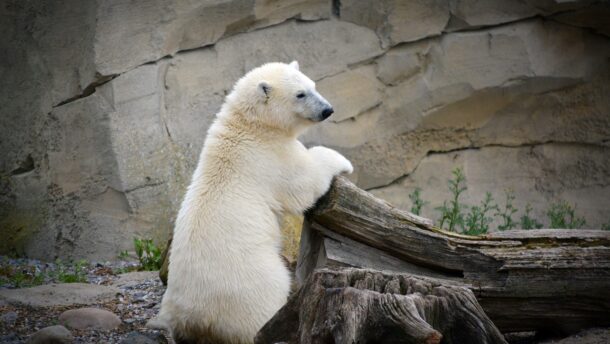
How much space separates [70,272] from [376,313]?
414 cm

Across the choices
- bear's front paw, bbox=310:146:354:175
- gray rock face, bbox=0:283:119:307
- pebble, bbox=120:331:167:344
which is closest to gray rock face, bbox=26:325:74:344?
pebble, bbox=120:331:167:344

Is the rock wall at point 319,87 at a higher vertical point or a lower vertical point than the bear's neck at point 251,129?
higher

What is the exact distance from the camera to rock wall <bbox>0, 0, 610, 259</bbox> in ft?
22.7

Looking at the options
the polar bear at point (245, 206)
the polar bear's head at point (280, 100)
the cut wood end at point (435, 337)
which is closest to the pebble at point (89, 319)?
the polar bear at point (245, 206)

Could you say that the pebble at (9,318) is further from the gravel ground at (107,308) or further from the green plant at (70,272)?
the green plant at (70,272)

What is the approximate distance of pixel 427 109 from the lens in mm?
7742

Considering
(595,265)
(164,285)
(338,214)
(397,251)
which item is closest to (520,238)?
(595,265)

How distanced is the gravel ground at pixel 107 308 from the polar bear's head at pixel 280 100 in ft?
5.10

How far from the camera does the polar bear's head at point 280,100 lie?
4750 mm

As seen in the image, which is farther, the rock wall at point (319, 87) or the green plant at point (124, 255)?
the rock wall at point (319, 87)

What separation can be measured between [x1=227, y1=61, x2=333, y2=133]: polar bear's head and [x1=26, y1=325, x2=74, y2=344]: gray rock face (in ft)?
5.74

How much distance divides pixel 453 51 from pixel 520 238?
3.81m

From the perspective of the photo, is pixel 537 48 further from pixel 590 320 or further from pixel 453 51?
pixel 590 320

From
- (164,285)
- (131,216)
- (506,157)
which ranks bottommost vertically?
(164,285)
